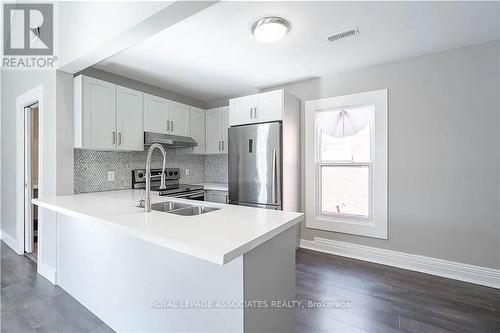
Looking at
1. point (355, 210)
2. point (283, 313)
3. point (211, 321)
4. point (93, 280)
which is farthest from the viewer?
point (355, 210)

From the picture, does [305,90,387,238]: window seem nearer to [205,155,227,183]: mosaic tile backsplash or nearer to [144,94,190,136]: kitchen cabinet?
[205,155,227,183]: mosaic tile backsplash

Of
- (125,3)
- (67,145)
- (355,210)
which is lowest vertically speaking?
(355,210)

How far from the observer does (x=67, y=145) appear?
2490 mm

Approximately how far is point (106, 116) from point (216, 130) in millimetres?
1689

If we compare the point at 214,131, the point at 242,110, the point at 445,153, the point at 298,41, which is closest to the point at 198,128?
the point at 214,131

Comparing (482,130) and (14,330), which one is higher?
(482,130)

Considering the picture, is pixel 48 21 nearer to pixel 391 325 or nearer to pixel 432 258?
pixel 391 325

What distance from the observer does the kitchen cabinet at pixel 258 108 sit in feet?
10.1

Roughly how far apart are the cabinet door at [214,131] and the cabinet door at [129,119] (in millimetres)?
1203

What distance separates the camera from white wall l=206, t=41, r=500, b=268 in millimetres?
2391

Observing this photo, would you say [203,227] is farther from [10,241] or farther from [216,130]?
[10,241]

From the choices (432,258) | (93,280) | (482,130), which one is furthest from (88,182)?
(482,130)

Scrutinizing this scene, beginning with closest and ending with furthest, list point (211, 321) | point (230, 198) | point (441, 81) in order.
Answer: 1. point (211, 321)
2. point (441, 81)
3. point (230, 198)

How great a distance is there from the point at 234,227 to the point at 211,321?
0.49 m
